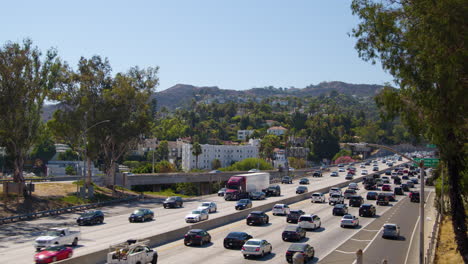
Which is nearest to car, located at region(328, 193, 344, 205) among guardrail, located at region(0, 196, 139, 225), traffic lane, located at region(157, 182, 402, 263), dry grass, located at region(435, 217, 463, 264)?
traffic lane, located at region(157, 182, 402, 263)

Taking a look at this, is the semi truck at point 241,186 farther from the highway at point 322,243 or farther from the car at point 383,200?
the car at point 383,200

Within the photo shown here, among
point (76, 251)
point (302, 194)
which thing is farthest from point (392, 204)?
point (76, 251)

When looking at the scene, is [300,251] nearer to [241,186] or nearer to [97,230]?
[97,230]

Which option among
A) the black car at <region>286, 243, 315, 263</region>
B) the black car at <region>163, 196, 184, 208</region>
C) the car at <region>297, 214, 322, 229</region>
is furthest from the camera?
the black car at <region>163, 196, 184, 208</region>

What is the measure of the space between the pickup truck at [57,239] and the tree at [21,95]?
A: 2646cm

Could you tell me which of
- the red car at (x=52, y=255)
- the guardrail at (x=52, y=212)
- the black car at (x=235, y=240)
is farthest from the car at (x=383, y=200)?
the red car at (x=52, y=255)

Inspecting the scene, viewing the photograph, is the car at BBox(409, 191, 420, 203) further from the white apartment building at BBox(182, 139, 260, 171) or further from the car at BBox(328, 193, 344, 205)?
the white apartment building at BBox(182, 139, 260, 171)

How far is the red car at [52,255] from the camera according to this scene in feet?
87.9

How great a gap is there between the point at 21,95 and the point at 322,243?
127 ft

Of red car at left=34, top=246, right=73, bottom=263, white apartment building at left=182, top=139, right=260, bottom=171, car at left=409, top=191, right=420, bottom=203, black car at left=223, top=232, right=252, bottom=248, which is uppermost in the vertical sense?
white apartment building at left=182, top=139, right=260, bottom=171

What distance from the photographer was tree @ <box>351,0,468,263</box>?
20953mm

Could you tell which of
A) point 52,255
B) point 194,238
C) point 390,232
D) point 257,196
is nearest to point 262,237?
point 194,238

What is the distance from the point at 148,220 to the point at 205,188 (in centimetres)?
5699

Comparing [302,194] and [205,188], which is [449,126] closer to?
[302,194]
